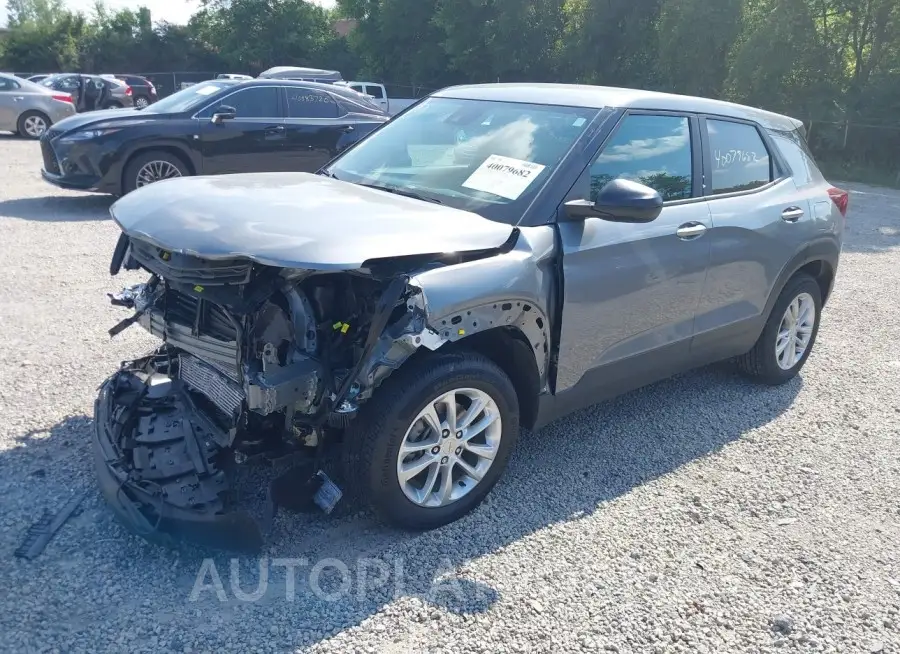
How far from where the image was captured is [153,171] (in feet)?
31.4

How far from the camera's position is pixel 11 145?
17188 mm

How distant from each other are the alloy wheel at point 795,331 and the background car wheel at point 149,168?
7525mm

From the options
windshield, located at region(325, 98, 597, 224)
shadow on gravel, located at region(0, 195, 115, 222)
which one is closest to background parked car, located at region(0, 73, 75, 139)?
shadow on gravel, located at region(0, 195, 115, 222)

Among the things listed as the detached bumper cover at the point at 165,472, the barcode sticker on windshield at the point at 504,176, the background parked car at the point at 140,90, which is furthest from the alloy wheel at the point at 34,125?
the barcode sticker on windshield at the point at 504,176

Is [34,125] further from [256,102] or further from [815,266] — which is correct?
[815,266]

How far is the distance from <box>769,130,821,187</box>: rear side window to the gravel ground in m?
1.51

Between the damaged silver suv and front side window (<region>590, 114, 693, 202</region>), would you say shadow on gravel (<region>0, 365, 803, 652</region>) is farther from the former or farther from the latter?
front side window (<region>590, 114, 693, 202</region>)

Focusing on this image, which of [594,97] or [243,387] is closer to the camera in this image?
[243,387]

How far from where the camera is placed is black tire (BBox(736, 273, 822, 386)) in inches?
200

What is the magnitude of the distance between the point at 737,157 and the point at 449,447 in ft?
8.75

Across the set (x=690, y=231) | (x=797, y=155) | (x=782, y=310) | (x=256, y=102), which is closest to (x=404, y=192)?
(x=690, y=231)

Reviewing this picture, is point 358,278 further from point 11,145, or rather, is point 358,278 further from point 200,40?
point 200,40

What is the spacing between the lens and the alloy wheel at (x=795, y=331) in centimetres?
523

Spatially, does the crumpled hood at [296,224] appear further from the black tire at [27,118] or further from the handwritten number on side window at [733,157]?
the black tire at [27,118]
